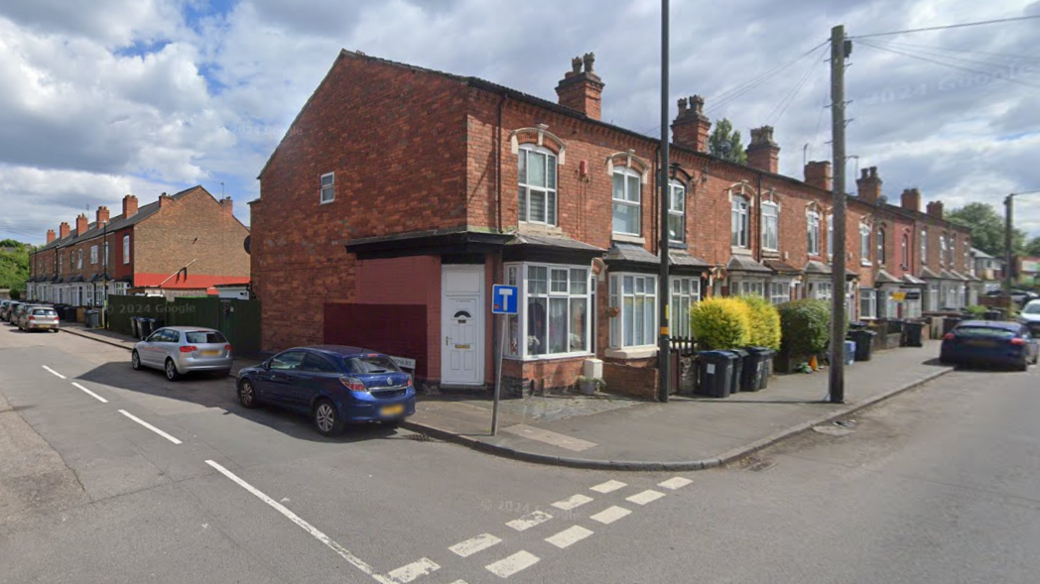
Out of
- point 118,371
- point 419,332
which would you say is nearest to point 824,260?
point 419,332

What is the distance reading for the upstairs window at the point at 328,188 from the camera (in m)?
15.6

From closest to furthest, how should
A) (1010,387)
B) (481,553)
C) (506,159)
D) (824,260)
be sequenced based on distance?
1. (481,553)
2. (506,159)
3. (1010,387)
4. (824,260)

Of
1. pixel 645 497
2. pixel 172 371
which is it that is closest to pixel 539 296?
pixel 645 497

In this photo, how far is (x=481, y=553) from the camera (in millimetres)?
4648

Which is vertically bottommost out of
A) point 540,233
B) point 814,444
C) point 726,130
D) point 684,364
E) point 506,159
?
point 814,444

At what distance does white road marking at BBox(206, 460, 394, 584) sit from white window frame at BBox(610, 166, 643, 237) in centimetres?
1088

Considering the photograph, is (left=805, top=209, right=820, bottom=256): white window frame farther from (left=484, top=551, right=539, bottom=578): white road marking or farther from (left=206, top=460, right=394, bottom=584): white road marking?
(left=206, top=460, right=394, bottom=584): white road marking

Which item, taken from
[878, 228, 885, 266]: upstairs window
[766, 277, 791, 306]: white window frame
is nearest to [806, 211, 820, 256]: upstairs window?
[766, 277, 791, 306]: white window frame

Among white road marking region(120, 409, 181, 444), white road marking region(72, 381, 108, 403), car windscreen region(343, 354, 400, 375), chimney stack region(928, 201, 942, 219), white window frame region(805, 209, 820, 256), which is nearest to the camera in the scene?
white road marking region(120, 409, 181, 444)

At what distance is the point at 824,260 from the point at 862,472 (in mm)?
20759

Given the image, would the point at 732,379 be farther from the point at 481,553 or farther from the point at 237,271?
the point at 237,271

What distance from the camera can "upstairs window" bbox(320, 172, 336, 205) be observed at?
1561 cm

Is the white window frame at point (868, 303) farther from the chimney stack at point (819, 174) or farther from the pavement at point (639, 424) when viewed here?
the pavement at point (639, 424)

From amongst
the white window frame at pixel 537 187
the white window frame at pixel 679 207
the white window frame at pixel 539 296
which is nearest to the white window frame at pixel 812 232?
the white window frame at pixel 679 207
